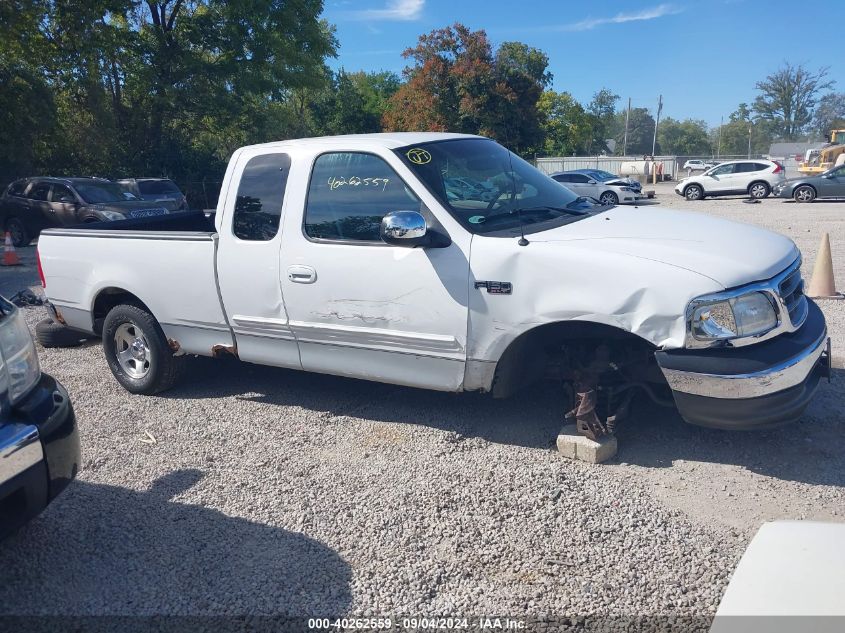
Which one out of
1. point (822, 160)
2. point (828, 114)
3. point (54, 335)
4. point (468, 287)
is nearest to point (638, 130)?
point (828, 114)

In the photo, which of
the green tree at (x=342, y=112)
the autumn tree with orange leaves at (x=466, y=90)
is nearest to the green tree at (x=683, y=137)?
the green tree at (x=342, y=112)

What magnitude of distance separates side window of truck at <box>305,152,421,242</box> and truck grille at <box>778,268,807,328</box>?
2111 millimetres

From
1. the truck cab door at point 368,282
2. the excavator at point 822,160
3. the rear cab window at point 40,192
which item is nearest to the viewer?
the truck cab door at point 368,282

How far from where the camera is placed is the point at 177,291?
17.2 feet

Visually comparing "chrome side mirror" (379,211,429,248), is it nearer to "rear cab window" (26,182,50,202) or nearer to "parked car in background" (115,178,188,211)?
"parked car in background" (115,178,188,211)

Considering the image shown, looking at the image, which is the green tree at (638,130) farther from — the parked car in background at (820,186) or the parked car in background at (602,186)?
the parked car in background at (820,186)

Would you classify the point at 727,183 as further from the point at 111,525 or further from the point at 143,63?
the point at 111,525

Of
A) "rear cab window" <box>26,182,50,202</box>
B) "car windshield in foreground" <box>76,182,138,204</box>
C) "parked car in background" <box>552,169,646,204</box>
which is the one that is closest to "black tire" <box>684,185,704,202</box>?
"parked car in background" <box>552,169,646,204</box>

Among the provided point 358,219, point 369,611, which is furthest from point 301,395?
point 369,611

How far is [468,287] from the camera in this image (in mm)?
4109

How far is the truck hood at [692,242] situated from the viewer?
3.65 metres

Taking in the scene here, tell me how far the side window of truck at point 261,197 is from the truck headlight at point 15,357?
186 centimetres

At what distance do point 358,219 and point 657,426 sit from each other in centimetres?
233

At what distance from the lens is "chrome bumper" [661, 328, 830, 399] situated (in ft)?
11.6
